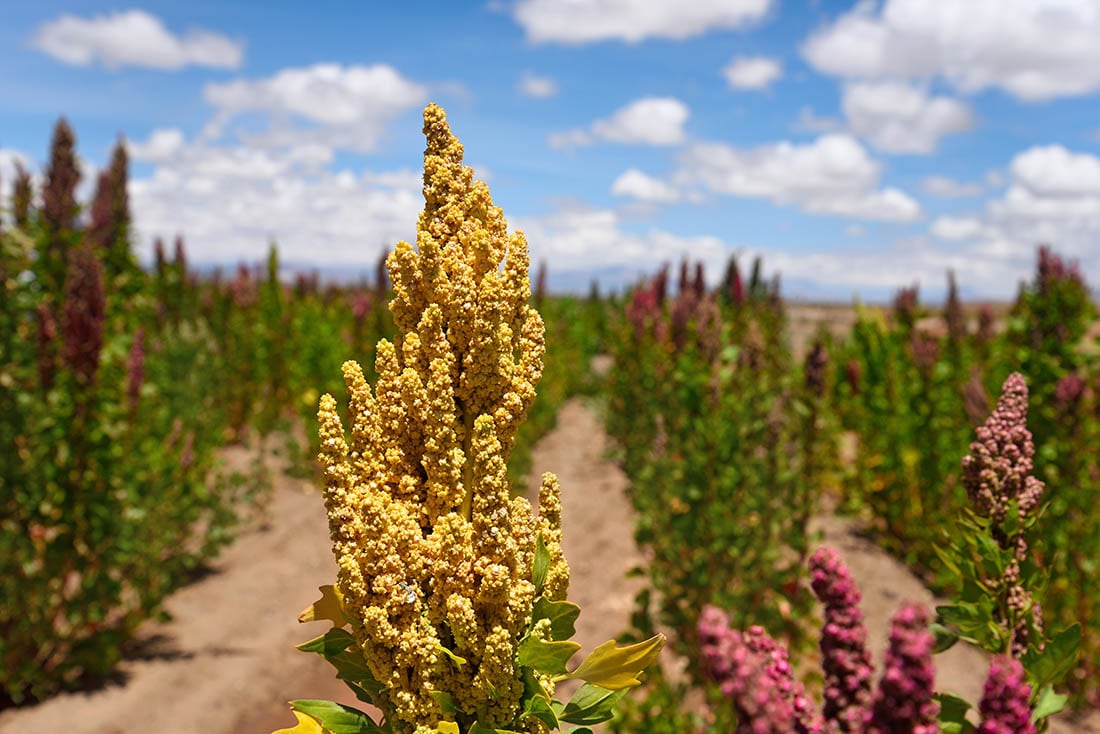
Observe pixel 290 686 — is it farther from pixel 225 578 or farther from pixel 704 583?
pixel 704 583

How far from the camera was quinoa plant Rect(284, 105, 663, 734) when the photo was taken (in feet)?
4.78

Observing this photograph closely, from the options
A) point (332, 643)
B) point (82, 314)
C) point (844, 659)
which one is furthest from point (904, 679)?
point (82, 314)

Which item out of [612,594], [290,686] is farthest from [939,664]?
[290,686]

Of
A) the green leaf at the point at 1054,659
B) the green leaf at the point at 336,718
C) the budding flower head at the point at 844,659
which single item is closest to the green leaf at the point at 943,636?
the green leaf at the point at 1054,659

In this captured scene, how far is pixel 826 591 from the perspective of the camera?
55.0 inches

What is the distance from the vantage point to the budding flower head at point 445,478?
1455mm

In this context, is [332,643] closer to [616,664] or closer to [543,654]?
Answer: [543,654]

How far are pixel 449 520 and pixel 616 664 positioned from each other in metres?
0.43

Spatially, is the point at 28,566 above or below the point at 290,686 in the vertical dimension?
above

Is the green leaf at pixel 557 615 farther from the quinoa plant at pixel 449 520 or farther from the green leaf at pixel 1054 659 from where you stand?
the green leaf at pixel 1054 659

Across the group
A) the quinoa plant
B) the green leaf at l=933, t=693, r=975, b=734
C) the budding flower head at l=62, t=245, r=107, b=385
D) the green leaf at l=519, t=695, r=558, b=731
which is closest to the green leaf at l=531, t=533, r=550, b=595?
the quinoa plant

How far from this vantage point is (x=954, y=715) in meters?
1.75

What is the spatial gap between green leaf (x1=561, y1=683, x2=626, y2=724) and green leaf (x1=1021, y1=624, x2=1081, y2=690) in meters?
0.95

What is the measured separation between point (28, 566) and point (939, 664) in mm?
7088
